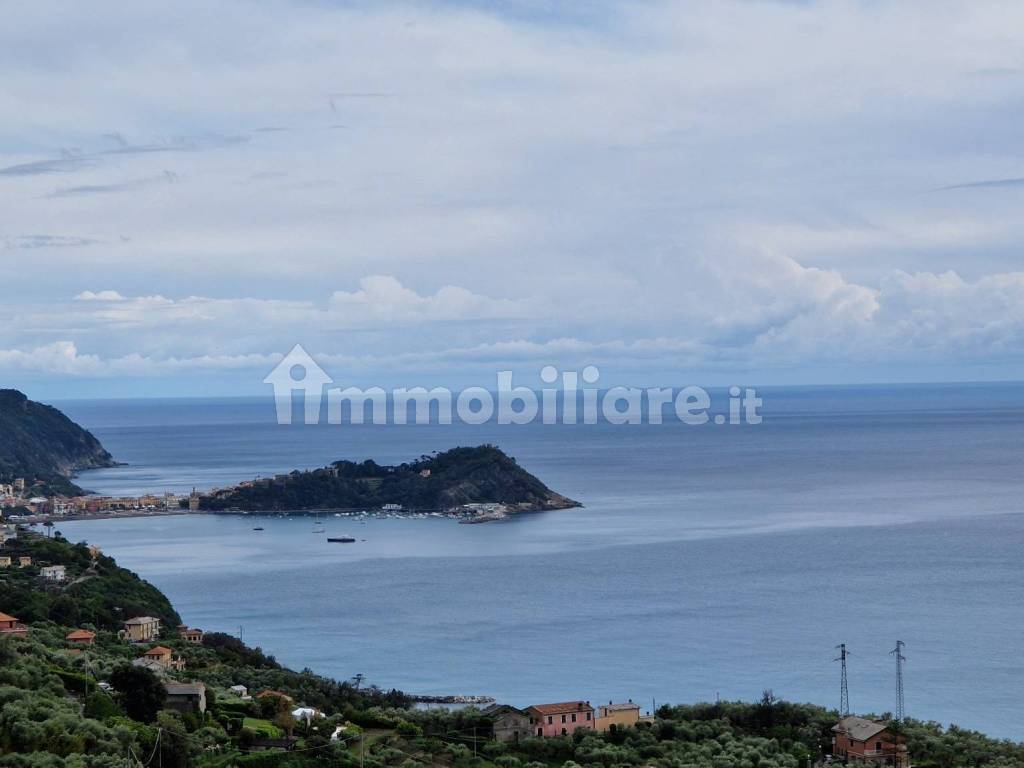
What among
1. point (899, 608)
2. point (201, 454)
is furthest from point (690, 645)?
point (201, 454)

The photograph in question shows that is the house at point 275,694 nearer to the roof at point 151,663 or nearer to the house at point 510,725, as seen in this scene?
the roof at point 151,663

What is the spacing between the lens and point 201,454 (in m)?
117

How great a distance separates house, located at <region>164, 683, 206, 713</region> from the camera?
18578mm

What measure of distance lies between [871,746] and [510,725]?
525 centimetres

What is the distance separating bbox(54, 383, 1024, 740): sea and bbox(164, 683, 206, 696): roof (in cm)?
866

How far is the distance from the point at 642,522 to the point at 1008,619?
2444 cm

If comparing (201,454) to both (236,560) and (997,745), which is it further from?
(997,745)

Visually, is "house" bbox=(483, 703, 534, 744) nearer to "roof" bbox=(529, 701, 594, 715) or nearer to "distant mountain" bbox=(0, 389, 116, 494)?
"roof" bbox=(529, 701, 594, 715)

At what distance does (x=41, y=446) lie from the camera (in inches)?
3802

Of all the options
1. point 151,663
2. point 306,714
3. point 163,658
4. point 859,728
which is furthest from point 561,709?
point 163,658

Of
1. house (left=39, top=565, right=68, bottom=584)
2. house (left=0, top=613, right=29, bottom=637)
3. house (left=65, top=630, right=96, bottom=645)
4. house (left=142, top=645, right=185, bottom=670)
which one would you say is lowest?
house (left=142, top=645, right=185, bottom=670)

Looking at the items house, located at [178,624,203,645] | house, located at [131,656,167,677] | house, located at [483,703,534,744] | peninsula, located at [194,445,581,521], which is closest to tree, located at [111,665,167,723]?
house, located at [131,656,167,677]

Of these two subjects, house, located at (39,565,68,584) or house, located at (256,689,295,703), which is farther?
house, located at (39,565,68,584)

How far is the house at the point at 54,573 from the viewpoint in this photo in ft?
112
